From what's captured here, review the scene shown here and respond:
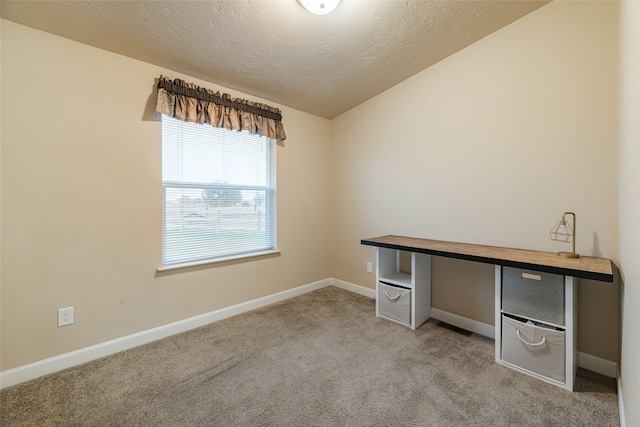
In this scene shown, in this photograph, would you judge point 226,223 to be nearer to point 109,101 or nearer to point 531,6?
point 109,101

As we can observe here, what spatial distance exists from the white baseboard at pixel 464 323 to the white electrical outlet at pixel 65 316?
304cm

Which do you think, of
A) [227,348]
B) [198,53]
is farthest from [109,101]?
[227,348]

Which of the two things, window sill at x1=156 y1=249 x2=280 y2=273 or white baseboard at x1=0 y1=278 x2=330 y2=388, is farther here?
window sill at x1=156 y1=249 x2=280 y2=273

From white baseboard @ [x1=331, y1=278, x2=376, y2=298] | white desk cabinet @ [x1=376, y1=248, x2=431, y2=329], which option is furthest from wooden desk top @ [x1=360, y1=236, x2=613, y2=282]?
white baseboard @ [x1=331, y1=278, x2=376, y2=298]

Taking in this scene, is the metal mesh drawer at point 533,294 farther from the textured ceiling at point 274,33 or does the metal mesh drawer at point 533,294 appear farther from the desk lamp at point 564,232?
the textured ceiling at point 274,33

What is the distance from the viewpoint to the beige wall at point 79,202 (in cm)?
175

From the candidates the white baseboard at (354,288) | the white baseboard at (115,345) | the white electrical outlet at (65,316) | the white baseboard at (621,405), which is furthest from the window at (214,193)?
the white baseboard at (621,405)

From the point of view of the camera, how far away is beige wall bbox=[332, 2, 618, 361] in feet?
6.07

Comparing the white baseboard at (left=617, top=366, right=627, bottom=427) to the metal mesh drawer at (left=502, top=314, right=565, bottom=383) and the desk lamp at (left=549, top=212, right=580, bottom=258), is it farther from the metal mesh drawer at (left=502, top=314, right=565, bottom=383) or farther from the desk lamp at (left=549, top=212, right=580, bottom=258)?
the desk lamp at (left=549, top=212, right=580, bottom=258)

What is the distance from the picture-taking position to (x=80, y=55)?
1.94 m

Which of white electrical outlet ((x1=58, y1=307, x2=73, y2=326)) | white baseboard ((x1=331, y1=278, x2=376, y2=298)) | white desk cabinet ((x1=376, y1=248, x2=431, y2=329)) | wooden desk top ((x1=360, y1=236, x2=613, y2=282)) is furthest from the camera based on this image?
white baseboard ((x1=331, y1=278, x2=376, y2=298))

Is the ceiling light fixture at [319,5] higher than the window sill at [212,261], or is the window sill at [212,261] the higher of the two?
the ceiling light fixture at [319,5]

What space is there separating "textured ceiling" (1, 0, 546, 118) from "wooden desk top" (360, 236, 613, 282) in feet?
5.66

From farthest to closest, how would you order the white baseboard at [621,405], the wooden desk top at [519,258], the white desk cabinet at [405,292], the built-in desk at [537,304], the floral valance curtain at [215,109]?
the white desk cabinet at [405,292]
the floral valance curtain at [215,109]
the built-in desk at [537,304]
the wooden desk top at [519,258]
the white baseboard at [621,405]
